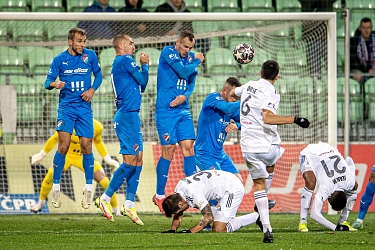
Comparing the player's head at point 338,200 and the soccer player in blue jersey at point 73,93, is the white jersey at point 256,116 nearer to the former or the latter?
the player's head at point 338,200

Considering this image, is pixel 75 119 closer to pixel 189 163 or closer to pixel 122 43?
pixel 122 43

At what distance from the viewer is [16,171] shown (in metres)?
14.1

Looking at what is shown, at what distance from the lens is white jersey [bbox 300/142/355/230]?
1013cm

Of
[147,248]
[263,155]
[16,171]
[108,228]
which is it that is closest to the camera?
[147,248]

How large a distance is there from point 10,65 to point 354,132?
6.56 metres

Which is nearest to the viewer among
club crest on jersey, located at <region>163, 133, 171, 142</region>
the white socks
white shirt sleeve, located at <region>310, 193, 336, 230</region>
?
white shirt sleeve, located at <region>310, 193, 336, 230</region>

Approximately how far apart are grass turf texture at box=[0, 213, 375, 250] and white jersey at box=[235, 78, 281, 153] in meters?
1.08

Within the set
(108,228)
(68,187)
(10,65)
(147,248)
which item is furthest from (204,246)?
(10,65)

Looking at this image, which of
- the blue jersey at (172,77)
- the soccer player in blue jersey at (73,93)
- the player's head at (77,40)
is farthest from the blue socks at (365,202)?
the player's head at (77,40)

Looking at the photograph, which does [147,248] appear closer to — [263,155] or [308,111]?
[263,155]

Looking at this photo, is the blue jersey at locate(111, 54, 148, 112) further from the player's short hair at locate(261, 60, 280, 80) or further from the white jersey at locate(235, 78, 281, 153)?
the player's short hair at locate(261, 60, 280, 80)

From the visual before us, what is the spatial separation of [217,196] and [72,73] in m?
3.04

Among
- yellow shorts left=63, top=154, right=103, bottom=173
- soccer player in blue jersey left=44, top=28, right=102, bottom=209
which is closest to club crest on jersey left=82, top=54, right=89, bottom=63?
soccer player in blue jersey left=44, top=28, right=102, bottom=209

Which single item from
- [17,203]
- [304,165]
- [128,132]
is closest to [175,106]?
[128,132]
